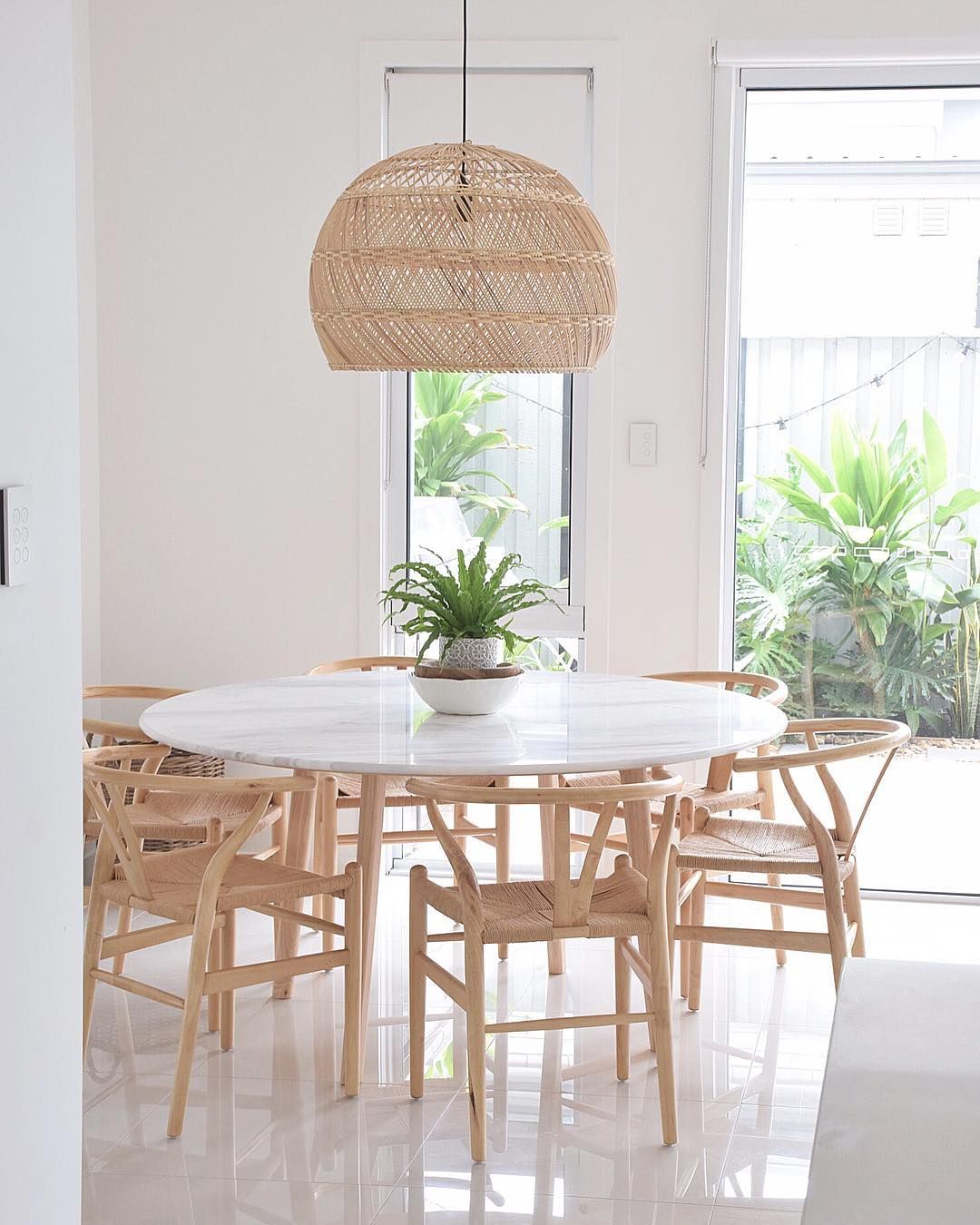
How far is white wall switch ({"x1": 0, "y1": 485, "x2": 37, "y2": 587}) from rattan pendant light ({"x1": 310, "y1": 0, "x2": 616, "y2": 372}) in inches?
57.1

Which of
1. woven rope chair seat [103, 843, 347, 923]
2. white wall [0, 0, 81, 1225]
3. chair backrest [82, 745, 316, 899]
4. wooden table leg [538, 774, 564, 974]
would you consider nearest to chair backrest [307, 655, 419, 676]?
wooden table leg [538, 774, 564, 974]

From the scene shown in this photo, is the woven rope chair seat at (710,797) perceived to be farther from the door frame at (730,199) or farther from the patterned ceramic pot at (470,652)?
the door frame at (730,199)

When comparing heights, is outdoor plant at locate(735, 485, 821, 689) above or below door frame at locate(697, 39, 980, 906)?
below

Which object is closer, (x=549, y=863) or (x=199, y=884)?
(x=199, y=884)

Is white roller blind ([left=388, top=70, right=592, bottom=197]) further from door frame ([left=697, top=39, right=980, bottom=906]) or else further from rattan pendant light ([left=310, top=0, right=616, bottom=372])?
rattan pendant light ([left=310, top=0, right=616, bottom=372])

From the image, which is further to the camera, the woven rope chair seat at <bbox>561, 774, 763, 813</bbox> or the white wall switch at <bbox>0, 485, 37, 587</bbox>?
the woven rope chair seat at <bbox>561, 774, 763, 813</bbox>

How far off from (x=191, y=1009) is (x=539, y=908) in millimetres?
693

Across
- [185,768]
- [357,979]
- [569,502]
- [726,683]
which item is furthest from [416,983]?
[569,502]

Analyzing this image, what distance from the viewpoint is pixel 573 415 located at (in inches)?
178

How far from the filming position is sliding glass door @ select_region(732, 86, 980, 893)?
439 cm

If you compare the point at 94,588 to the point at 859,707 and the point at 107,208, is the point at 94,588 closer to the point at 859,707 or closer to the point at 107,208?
the point at 107,208

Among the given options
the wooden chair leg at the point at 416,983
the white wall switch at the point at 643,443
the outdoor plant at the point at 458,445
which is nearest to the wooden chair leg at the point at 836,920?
the wooden chair leg at the point at 416,983

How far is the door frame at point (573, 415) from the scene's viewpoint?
433 centimetres

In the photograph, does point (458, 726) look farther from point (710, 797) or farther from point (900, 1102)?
point (900, 1102)
